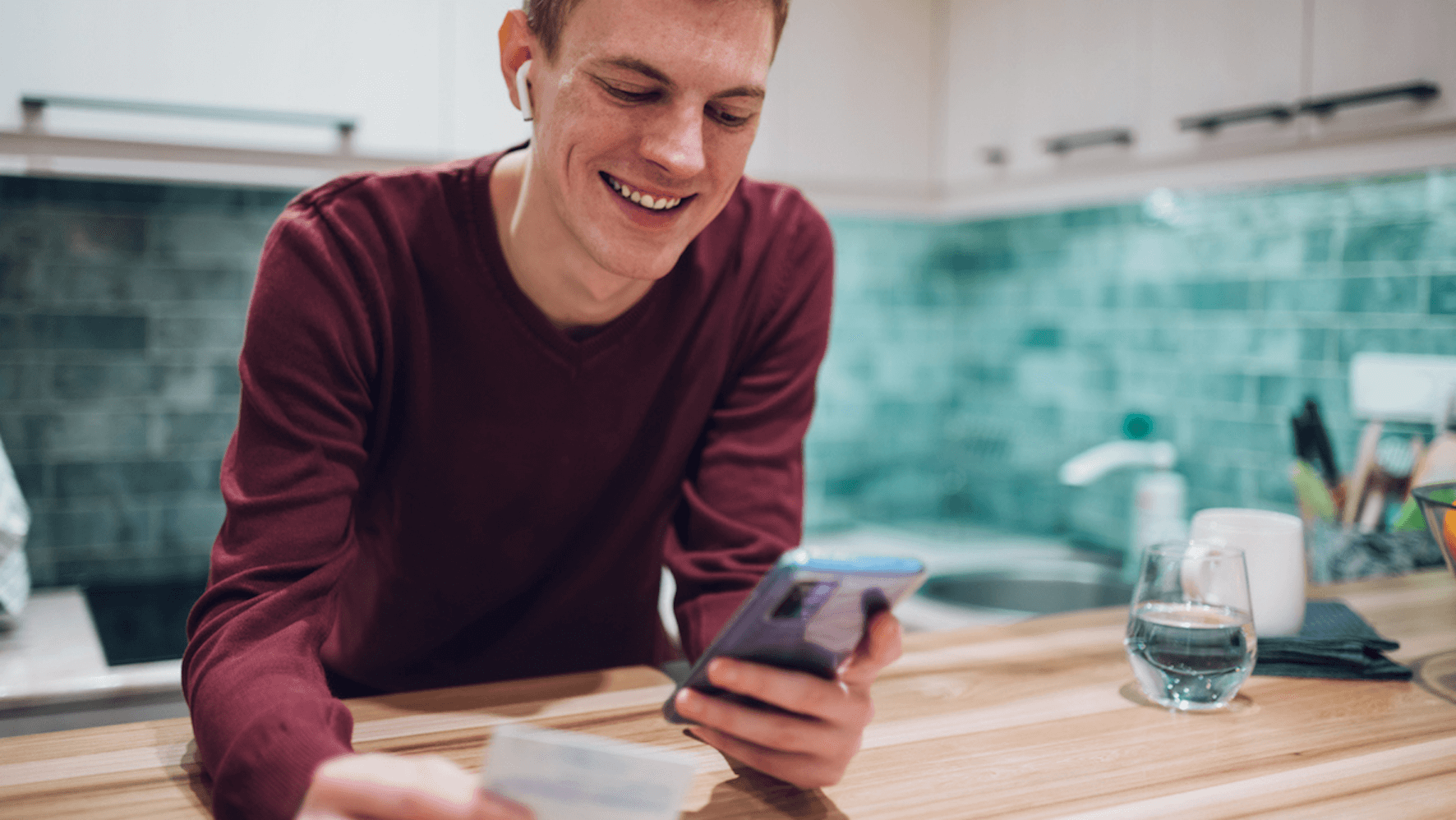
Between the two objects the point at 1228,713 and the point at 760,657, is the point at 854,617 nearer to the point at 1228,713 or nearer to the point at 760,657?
the point at 760,657

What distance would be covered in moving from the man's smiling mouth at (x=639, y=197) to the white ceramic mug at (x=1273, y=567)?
0.60m

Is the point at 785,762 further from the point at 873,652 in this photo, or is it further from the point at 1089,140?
the point at 1089,140

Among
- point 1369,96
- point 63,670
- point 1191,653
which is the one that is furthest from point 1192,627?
point 63,670

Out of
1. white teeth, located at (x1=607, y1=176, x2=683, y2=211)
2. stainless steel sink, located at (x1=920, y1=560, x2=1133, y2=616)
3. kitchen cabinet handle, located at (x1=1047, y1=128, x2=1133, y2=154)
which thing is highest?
kitchen cabinet handle, located at (x1=1047, y1=128, x2=1133, y2=154)

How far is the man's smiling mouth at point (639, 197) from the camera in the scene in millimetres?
884

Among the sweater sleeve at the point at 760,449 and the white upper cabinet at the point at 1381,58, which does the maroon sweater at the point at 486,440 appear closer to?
the sweater sleeve at the point at 760,449

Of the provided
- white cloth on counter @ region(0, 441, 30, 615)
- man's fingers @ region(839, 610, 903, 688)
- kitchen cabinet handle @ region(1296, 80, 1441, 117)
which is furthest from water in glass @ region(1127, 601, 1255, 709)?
white cloth on counter @ region(0, 441, 30, 615)

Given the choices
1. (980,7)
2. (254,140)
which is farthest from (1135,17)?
(254,140)

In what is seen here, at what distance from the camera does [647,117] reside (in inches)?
33.4

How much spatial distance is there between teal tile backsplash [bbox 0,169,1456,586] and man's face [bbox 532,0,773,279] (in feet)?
4.75

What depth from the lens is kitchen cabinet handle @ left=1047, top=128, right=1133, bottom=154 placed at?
70.4 inches

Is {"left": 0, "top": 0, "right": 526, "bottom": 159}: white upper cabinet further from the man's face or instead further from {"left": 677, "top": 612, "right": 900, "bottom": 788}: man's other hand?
{"left": 677, "top": 612, "right": 900, "bottom": 788}: man's other hand

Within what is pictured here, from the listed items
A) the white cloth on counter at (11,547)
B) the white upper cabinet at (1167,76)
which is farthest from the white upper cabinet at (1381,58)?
the white cloth on counter at (11,547)

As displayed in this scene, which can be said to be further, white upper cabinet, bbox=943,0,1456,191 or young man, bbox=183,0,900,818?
white upper cabinet, bbox=943,0,1456,191
